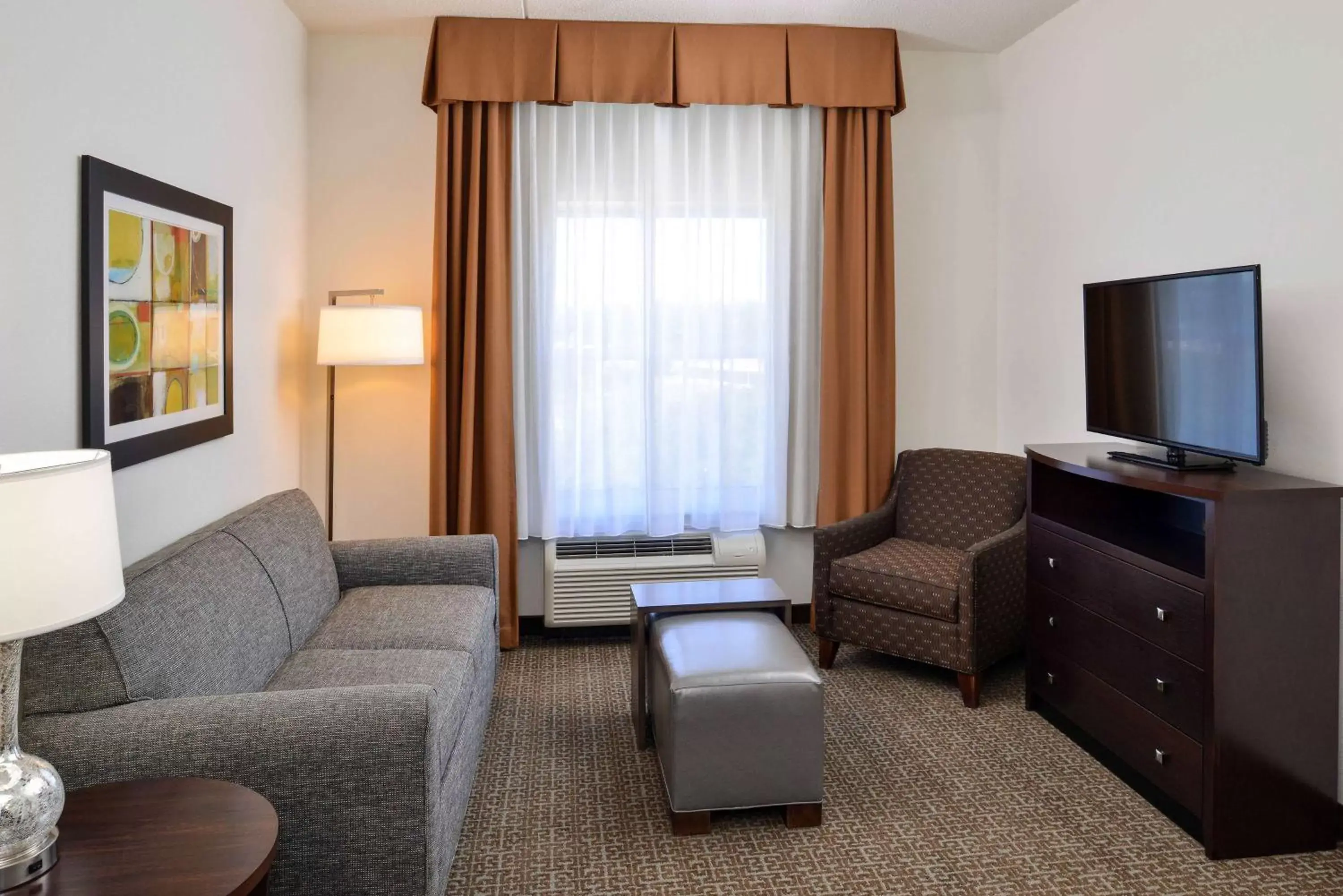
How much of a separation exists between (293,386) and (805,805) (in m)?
2.82

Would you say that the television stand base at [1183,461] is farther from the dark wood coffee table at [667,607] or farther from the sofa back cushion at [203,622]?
the sofa back cushion at [203,622]

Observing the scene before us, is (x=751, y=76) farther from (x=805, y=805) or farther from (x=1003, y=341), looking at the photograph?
(x=805, y=805)

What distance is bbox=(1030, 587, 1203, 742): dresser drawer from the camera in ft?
9.05

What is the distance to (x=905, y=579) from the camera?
12.9 feet

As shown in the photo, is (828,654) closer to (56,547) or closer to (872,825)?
(872,825)

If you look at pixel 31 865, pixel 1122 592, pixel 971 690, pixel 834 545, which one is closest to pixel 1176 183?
pixel 1122 592

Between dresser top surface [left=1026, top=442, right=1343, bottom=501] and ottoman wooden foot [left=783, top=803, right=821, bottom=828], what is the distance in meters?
1.31

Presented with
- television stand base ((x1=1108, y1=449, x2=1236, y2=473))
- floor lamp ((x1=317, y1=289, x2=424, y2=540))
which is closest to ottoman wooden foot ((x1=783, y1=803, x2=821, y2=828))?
television stand base ((x1=1108, y1=449, x2=1236, y2=473))

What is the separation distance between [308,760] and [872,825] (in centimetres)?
160

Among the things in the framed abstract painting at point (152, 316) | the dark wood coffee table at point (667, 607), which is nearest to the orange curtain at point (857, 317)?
the dark wood coffee table at point (667, 607)

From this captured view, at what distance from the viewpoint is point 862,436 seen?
4672 mm

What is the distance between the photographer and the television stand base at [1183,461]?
3000 mm

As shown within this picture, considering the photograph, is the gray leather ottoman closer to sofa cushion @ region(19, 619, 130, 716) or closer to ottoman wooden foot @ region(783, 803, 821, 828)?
ottoman wooden foot @ region(783, 803, 821, 828)

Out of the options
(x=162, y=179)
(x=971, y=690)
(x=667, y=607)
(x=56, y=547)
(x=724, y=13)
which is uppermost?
(x=724, y=13)
